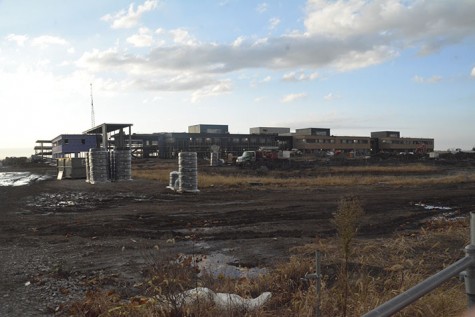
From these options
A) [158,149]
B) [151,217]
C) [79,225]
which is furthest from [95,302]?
[158,149]

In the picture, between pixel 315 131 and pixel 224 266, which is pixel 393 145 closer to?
pixel 315 131

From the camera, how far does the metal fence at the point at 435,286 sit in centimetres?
236

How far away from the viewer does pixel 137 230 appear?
12.6m

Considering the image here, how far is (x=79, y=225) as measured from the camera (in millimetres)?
13445

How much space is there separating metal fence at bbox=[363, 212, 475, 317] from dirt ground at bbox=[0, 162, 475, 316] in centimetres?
363

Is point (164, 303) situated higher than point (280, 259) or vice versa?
point (164, 303)

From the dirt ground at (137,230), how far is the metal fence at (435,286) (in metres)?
3.63

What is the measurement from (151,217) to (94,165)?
46.6 feet

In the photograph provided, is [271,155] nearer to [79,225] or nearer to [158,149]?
[158,149]

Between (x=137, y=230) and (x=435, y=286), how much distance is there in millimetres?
10771

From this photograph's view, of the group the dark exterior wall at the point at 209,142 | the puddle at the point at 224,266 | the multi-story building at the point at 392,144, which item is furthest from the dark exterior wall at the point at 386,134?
the puddle at the point at 224,266

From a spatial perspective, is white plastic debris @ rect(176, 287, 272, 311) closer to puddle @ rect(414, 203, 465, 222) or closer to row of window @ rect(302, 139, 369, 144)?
puddle @ rect(414, 203, 465, 222)

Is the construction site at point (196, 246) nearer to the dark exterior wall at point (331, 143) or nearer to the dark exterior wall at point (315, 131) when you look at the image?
the dark exterior wall at point (331, 143)

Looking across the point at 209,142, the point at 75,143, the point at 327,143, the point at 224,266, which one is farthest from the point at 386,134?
the point at 224,266
